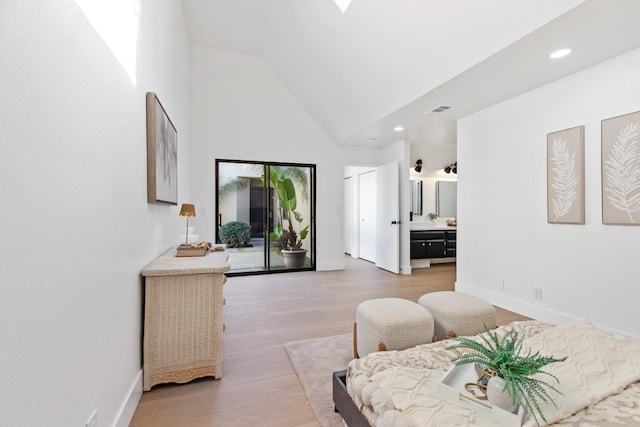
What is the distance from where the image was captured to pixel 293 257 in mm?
5742

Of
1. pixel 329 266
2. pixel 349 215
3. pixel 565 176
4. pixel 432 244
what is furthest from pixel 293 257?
pixel 565 176

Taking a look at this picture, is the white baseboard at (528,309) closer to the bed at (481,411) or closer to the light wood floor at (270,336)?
the light wood floor at (270,336)

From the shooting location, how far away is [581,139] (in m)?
2.66

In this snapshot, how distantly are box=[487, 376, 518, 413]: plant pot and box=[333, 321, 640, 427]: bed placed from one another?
0.06 meters

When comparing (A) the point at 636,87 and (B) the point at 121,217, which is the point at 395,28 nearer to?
(A) the point at 636,87

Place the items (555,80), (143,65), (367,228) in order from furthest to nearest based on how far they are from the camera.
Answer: (367,228) → (555,80) → (143,65)

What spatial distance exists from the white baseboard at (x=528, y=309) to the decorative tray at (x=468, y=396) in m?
2.14

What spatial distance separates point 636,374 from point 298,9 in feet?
14.2

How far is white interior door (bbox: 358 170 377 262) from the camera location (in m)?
6.46

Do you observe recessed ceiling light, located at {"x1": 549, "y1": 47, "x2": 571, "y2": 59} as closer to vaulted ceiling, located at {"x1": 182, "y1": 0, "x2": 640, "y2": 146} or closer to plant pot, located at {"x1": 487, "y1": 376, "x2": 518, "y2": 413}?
vaulted ceiling, located at {"x1": 182, "y1": 0, "x2": 640, "y2": 146}

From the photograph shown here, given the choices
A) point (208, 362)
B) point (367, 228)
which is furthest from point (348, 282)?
point (208, 362)

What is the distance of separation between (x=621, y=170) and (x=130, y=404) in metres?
3.92

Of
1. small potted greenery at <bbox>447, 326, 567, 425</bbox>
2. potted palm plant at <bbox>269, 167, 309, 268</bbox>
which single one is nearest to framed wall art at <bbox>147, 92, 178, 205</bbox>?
small potted greenery at <bbox>447, 326, 567, 425</bbox>

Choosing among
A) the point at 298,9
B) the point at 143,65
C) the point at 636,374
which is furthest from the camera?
the point at 298,9
